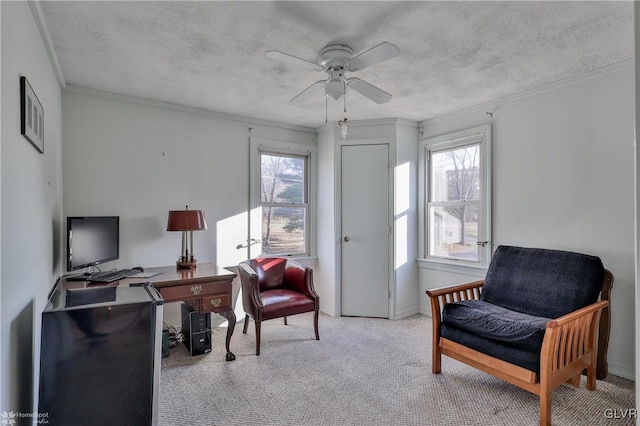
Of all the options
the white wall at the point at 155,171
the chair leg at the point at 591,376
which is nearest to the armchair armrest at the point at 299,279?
the white wall at the point at 155,171

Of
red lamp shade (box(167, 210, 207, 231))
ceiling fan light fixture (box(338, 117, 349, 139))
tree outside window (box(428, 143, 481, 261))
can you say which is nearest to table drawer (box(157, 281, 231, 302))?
red lamp shade (box(167, 210, 207, 231))

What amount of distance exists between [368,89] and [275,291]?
6.94 feet

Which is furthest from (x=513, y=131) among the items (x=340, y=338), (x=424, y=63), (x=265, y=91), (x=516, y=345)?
(x=340, y=338)

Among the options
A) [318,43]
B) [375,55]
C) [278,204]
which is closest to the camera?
[375,55]

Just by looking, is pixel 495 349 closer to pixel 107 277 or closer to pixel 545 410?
pixel 545 410

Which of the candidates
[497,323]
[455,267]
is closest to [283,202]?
[455,267]

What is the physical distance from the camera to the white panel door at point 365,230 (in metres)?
4.03

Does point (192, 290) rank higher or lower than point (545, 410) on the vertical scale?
higher

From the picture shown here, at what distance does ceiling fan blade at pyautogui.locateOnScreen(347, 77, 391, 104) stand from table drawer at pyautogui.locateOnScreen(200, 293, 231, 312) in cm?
194

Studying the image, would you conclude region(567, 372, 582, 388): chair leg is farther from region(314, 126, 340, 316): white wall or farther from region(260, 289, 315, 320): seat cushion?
region(314, 126, 340, 316): white wall

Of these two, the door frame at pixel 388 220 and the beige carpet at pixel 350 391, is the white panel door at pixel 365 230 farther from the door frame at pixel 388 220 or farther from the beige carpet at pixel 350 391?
the beige carpet at pixel 350 391

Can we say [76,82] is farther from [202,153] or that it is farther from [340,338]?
[340,338]

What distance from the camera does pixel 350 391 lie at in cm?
240

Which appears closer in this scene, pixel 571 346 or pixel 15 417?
pixel 15 417
